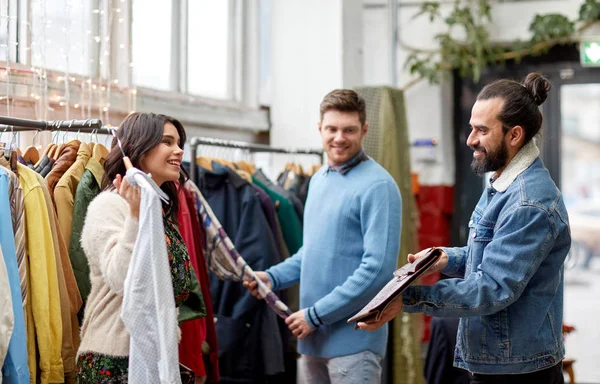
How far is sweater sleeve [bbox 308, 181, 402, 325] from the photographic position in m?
2.82

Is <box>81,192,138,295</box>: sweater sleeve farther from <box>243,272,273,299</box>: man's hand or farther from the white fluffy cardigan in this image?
<box>243,272,273,299</box>: man's hand

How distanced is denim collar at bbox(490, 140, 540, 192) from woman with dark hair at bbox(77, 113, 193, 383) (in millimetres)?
962

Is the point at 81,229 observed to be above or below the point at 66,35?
below

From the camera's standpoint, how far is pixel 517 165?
227cm

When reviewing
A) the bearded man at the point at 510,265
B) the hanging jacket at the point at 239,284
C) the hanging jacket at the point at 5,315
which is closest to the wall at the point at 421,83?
the hanging jacket at the point at 239,284

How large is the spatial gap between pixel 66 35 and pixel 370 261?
1.49 metres

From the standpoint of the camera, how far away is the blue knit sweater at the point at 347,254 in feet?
9.30

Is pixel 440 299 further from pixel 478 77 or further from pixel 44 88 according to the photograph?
pixel 478 77

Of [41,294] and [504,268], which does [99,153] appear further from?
[504,268]

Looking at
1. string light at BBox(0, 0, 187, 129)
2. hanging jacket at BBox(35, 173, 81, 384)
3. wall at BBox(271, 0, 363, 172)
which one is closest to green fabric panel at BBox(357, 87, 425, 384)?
wall at BBox(271, 0, 363, 172)

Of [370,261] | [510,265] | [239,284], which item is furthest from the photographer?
[239,284]

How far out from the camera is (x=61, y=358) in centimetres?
241

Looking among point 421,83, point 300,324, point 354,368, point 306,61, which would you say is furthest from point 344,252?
point 421,83

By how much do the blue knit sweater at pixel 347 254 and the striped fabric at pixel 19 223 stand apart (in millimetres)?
1019
